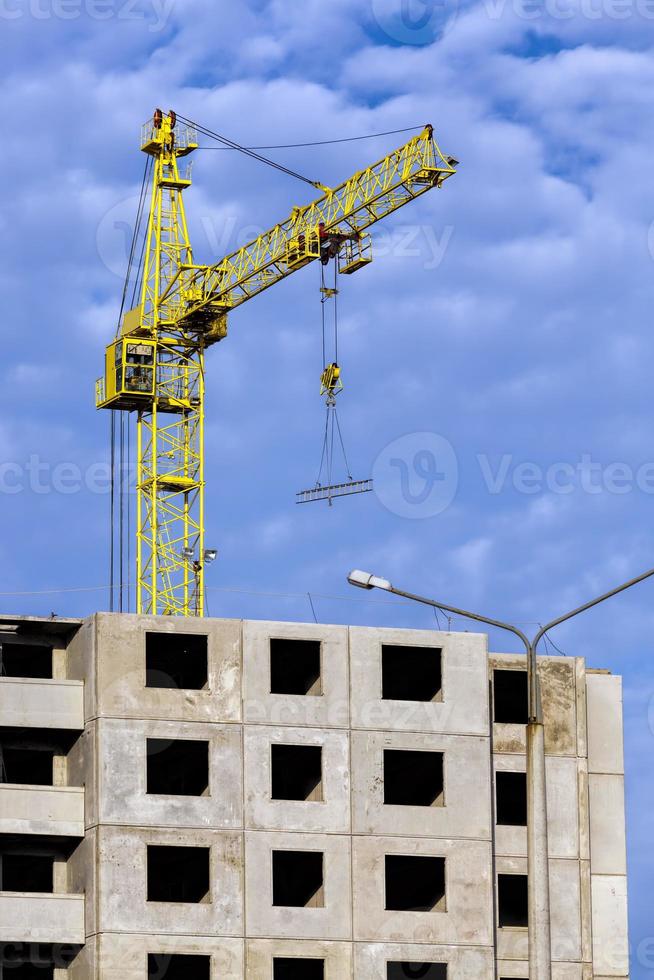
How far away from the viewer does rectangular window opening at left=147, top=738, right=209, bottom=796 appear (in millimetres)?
69688

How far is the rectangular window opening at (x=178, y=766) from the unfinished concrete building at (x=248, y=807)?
0.27 feet

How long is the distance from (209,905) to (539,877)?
1139 inches

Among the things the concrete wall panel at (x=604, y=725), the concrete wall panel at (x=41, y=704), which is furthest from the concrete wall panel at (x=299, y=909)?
the concrete wall panel at (x=604, y=725)

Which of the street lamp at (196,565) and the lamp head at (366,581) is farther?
the street lamp at (196,565)

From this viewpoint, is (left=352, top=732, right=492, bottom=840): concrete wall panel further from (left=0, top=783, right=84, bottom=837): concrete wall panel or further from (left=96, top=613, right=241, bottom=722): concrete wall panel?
(left=0, top=783, right=84, bottom=837): concrete wall panel

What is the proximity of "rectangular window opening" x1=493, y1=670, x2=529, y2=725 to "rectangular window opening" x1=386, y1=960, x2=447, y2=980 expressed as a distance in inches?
442

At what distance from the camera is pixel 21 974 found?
2697 inches

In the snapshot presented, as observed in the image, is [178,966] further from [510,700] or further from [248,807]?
[510,700]

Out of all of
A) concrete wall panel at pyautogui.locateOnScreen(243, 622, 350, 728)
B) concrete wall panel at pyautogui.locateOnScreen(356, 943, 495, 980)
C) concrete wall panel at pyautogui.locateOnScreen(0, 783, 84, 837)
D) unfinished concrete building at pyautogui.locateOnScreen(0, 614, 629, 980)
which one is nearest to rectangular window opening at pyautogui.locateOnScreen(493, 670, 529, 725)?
unfinished concrete building at pyautogui.locateOnScreen(0, 614, 629, 980)

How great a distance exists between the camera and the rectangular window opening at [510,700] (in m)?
78.4

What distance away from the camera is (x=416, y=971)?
69875 mm

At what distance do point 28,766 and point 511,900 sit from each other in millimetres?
18524

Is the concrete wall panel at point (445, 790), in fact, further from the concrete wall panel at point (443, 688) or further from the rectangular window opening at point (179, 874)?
the rectangular window opening at point (179, 874)

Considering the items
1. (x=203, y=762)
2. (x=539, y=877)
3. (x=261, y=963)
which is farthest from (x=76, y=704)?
(x=539, y=877)
